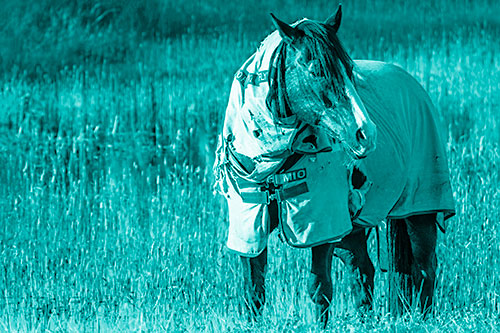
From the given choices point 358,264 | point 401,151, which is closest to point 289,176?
point 401,151

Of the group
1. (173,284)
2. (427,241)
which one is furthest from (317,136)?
(173,284)

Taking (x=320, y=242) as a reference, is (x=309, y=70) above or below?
above

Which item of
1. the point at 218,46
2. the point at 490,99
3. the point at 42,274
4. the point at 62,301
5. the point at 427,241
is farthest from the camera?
the point at 218,46

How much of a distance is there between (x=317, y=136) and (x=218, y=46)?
9795mm

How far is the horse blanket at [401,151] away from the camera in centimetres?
461

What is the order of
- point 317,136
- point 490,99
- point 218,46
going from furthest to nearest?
point 218,46 → point 490,99 → point 317,136

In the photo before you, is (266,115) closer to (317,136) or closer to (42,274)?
(317,136)

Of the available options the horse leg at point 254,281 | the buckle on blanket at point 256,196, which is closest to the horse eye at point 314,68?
the buckle on blanket at point 256,196

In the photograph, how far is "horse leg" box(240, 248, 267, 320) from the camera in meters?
4.08

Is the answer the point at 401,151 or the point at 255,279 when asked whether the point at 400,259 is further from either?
the point at 255,279

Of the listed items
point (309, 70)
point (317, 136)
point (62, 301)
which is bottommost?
point (62, 301)

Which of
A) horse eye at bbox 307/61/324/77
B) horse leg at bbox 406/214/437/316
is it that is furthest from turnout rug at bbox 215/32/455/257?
horse leg at bbox 406/214/437/316

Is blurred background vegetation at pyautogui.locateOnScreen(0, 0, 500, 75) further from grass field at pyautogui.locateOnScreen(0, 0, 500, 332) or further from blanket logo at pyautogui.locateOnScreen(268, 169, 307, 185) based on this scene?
blanket logo at pyautogui.locateOnScreen(268, 169, 307, 185)

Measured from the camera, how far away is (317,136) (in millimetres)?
3914
